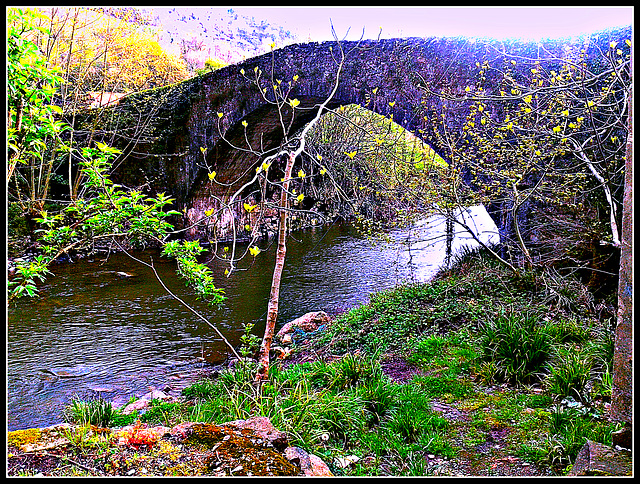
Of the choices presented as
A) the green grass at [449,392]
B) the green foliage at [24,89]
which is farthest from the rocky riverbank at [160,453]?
the green foliage at [24,89]

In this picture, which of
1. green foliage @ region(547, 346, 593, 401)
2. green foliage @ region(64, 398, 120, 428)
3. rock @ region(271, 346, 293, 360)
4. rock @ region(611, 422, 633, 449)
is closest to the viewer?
rock @ region(611, 422, 633, 449)

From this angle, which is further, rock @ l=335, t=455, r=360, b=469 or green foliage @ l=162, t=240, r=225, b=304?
green foliage @ l=162, t=240, r=225, b=304

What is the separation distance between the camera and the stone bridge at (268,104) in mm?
7871

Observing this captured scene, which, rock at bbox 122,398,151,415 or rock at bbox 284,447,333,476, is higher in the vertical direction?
rock at bbox 284,447,333,476

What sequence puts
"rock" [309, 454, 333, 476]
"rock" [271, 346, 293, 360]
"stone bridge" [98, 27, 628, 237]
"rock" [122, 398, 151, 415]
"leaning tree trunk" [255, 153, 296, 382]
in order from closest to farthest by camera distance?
"rock" [309, 454, 333, 476] → "leaning tree trunk" [255, 153, 296, 382] → "rock" [122, 398, 151, 415] → "rock" [271, 346, 293, 360] → "stone bridge" [98, 27, 628, 237]

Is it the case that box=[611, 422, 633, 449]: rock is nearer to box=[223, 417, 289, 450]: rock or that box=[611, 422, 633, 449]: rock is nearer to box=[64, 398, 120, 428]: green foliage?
box=[223, 417, 289, 450]: rock

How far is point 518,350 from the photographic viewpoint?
392 cm

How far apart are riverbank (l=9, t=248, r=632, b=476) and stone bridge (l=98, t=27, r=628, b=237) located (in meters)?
3.19

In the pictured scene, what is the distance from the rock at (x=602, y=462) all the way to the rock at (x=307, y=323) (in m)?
4.60

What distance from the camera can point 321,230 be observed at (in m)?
17.8

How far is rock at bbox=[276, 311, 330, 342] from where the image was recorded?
665 cm

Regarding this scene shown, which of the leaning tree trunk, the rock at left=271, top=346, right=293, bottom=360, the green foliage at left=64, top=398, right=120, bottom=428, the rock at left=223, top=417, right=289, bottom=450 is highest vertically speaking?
the leaning tree trunk

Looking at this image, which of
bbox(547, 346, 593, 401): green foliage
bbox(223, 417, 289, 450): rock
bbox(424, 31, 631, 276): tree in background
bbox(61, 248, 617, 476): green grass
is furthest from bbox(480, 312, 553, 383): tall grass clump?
bbox(223, 417, 289, 450): rock
